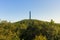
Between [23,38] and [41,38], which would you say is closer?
[41,38]

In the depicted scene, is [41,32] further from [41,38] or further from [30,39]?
[41,38]

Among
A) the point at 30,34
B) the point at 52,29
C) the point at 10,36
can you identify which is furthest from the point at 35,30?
the point at 10,36

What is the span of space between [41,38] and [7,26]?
517 inches

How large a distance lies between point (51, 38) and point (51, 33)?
1282 millimetres

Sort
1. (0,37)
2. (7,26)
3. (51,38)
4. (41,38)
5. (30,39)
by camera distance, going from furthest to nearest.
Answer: (7,26)
(30,39)
(51,38)
(41,38)
(0,37)

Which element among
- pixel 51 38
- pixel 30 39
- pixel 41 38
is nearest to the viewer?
pixel 41 38

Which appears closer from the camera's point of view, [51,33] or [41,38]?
[41,38]

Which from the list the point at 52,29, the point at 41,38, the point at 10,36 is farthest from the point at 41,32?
the point at 10,36

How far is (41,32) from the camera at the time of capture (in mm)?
40469

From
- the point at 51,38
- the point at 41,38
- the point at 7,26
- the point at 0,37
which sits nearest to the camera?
the point at 0,37

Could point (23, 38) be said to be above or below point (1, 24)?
below

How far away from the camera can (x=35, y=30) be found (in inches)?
1688

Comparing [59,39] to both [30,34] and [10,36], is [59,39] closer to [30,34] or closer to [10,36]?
[30,34]

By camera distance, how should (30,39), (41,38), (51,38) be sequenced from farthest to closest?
1. (30,39)
2. (51,38)
3. (41,38)
